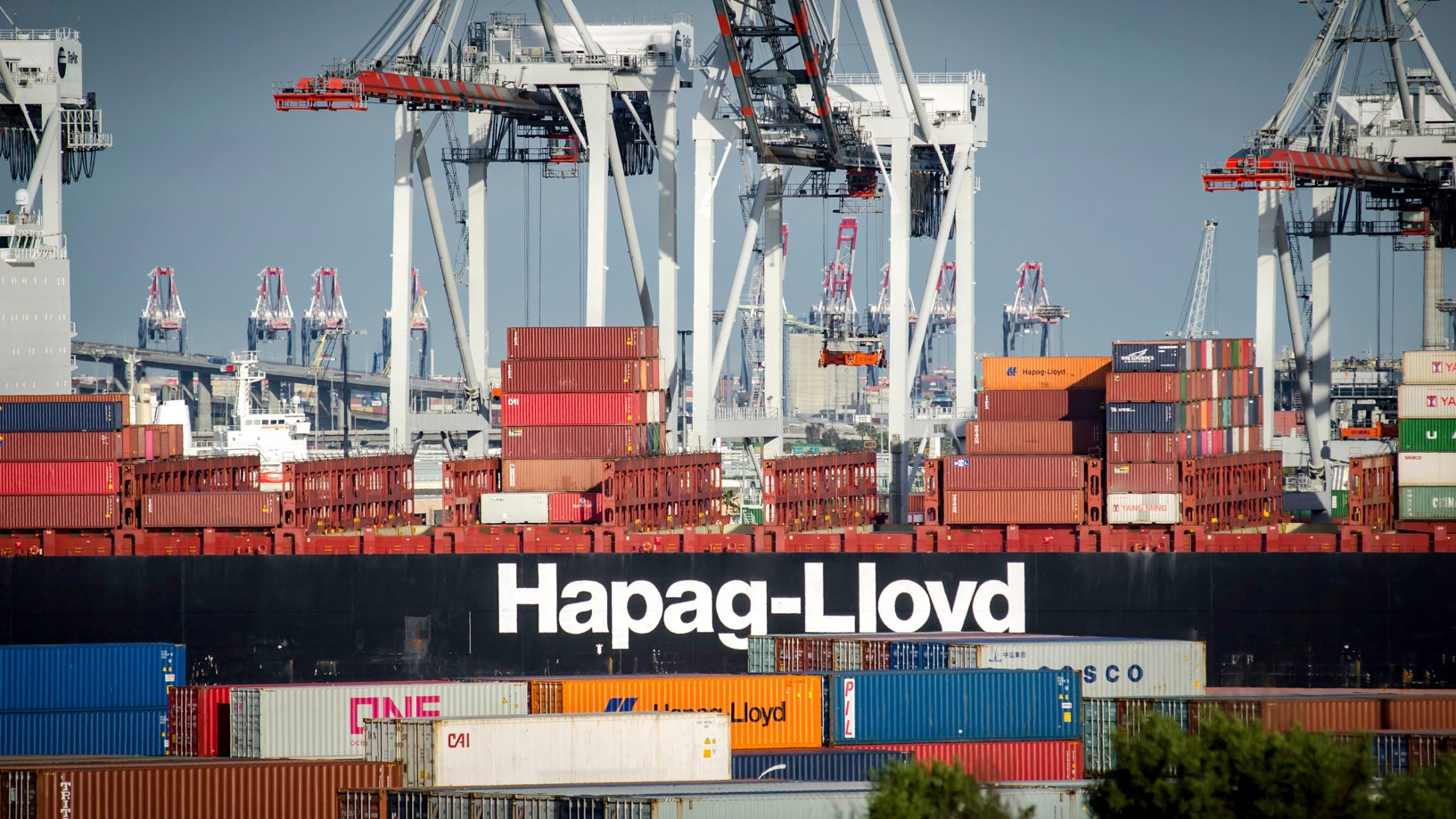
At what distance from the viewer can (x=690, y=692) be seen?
88.7ft

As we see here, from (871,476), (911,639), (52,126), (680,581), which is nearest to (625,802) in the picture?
(911,639)

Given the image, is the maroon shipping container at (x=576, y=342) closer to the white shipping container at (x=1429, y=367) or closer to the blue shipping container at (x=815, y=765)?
the white shipping container at (x=1429, y=367)

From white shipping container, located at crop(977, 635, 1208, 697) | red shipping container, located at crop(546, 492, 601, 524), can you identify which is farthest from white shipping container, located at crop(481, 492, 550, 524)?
white shipping container, located at crop(977, 635, 1208, 697)

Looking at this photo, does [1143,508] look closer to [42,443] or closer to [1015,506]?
[1015,506]

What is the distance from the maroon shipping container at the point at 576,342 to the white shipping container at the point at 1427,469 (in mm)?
19240

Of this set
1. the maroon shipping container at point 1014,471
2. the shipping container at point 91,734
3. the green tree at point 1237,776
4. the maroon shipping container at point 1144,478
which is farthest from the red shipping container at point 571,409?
the green tree at point 1237,776

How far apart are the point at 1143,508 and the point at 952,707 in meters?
17.4

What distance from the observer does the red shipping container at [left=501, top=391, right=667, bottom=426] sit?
4381 cm

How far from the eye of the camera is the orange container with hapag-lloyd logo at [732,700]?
26.5m

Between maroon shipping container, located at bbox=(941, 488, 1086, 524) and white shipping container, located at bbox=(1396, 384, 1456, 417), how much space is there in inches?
322

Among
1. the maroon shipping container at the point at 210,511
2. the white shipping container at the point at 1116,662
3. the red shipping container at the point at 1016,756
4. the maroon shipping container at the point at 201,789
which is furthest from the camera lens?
the maroon shipping container at the point at 210,511

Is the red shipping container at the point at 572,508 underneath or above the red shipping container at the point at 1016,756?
above

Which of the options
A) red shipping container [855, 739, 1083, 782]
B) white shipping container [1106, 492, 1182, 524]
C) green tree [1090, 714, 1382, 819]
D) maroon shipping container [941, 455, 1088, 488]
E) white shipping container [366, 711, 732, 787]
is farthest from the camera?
maroon shipping container [941, 455, 1088, 488]

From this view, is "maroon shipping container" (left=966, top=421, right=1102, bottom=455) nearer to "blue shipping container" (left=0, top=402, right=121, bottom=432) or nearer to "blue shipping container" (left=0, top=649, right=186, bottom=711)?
"blue shipping container" (left=0, top=649, right=186, bottom=711)
